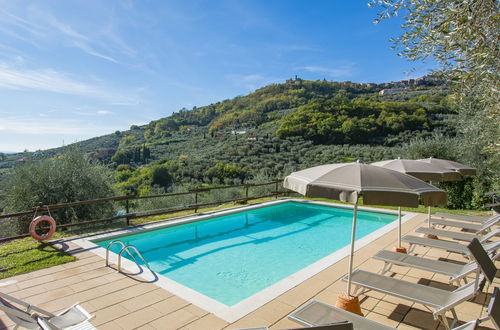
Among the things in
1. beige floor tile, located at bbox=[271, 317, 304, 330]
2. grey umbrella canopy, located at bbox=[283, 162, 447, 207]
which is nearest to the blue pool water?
beige floor tile, located at bbox=[271, 317, 304, 330]

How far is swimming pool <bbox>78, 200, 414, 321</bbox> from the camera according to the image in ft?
16.2

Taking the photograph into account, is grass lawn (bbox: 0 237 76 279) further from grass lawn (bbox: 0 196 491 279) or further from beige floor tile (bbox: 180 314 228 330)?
beige floor tile (bbox: 180 314 228 330)

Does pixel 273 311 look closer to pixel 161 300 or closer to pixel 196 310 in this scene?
pixel 196 310

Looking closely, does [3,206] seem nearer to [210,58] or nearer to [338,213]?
[338,213]

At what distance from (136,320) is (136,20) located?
1071cm

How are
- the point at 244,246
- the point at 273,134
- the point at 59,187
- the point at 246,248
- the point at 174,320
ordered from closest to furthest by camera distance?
1. the point at 174,320
2. the point at 246,248
3. the point at 244,246
4. the point at 59,187
5. the point at 273,134

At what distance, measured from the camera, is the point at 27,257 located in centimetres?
500

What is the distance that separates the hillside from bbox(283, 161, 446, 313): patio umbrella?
9020 millimetres

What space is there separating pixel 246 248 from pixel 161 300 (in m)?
3.71

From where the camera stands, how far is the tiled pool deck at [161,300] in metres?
3.10

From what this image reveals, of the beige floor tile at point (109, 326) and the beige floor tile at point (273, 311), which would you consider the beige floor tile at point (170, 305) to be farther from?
the beige floor tile at point (273, 311)

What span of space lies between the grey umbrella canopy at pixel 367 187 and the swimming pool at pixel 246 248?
5.90 ft

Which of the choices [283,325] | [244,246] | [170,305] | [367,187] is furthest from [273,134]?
[367,187]

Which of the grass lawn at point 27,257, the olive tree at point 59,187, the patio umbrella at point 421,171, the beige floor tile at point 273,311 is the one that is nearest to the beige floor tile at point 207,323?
the beige floor tile at point 273,311
